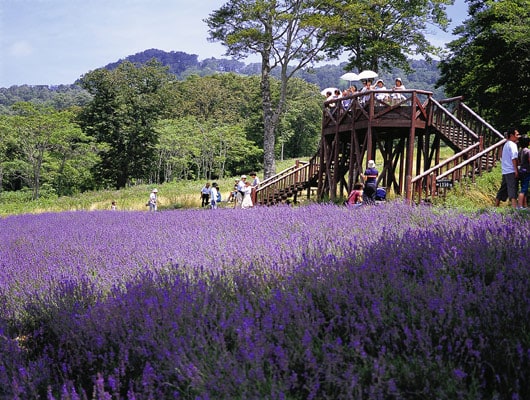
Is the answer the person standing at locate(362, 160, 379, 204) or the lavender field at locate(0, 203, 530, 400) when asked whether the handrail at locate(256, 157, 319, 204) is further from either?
the lavender field at locate(0, 203, 530, 400)

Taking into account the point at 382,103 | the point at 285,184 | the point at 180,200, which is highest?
the point at 382,103

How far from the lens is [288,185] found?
1761cm

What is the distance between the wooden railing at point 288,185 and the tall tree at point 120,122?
28412 mm

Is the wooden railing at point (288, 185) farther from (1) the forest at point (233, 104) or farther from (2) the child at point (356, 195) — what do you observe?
(2) the child at point (356, 195)

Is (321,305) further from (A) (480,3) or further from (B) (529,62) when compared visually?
(A) (480,3)

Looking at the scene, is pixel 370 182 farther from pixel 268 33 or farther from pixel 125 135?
pixel 125 135

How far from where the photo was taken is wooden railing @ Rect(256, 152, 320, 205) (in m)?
17.2

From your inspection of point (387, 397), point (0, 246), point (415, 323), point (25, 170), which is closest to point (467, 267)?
point (415, 323)

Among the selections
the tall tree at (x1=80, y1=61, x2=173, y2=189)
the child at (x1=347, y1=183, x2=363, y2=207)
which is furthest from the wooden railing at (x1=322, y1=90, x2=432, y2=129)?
the tall tree at (x1=80, y1=61, x2=173, y2=189)

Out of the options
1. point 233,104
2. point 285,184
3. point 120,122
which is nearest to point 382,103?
point 285,184

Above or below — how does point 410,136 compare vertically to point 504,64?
below

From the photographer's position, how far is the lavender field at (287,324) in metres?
2.10

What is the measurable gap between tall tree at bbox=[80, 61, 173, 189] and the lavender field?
136 feet

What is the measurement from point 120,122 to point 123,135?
4.03ft
